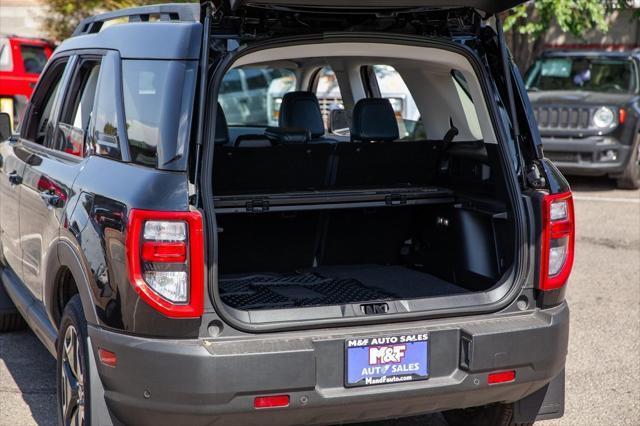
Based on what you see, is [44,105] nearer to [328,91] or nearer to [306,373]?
[306,373]

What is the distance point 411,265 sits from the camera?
5.05 meters

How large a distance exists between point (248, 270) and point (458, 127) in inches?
50.1

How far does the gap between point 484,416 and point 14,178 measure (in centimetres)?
263

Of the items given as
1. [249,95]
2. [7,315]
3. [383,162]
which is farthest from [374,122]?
[249,95]

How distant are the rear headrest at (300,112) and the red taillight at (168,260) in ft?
7.93

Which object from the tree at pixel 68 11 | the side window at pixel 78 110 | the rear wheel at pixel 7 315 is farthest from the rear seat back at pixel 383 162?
the tree at pixel 68 11

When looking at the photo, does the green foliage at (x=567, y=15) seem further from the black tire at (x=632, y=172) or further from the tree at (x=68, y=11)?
the tree at (x=68, y=11)

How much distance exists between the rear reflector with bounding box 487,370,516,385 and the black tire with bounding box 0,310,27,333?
11.1ft

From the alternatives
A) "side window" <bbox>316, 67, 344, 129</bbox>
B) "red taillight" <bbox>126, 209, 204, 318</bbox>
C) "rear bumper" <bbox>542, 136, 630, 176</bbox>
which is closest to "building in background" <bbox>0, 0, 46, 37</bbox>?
"rear bumper" <bbox>542, 136, 630, 176</bbox>

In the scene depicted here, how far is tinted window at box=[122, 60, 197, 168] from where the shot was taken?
3.45 m

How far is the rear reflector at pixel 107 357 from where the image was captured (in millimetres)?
3426

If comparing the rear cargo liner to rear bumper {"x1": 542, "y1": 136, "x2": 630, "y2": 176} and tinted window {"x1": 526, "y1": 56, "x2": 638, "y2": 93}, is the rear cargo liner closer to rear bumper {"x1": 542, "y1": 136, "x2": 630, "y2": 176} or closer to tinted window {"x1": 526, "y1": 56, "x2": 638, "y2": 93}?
rear bumper {"x1": 542, "y1": 136, "x2": 630, "y2": 176}

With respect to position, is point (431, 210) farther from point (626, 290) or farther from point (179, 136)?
point (626, 290)

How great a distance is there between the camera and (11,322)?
19.8ft
